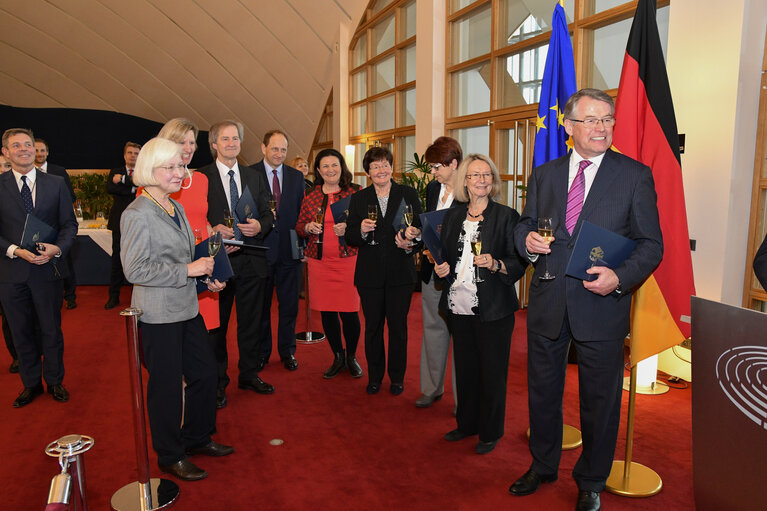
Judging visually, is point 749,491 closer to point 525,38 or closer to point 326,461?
point 326,461

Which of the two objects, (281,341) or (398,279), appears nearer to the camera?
(398,279)

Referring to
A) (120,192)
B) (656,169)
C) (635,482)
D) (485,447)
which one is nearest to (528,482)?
(485,447)

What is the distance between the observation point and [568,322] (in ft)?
8.46

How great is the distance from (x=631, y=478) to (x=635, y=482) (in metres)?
0.04

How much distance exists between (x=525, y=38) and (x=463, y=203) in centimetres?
463

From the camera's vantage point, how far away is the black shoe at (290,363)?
4.72 m

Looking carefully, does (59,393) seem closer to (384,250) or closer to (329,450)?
(329,450)

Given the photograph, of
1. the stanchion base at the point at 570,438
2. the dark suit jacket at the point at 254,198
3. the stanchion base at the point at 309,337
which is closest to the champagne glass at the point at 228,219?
the dark suit jacket at the point at 254,198

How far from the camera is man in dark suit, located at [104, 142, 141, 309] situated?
688 centimetres

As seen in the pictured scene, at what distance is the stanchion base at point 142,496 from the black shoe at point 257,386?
1.32 m

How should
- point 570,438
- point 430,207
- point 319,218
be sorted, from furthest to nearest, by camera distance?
point 319,218, point 430,207, point 570,438

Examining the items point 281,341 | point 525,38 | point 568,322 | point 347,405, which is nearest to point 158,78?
point 525,38

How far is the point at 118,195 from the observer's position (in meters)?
7.01

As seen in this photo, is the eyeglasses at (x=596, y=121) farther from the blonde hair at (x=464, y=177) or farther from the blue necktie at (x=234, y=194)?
the blue necktie at (x=234, y=194)
